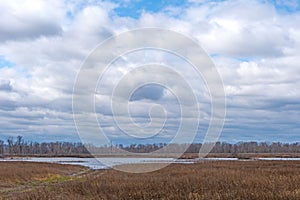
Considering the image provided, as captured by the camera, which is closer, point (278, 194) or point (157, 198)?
point (278, 194)

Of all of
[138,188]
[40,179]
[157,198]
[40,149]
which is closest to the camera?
[157,198]

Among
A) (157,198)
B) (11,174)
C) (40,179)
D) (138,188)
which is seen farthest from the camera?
(40,179)

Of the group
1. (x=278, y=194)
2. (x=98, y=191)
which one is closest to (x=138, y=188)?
(x=98, y=191)

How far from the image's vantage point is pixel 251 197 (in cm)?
1689

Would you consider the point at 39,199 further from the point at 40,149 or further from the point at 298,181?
the point at 40,149

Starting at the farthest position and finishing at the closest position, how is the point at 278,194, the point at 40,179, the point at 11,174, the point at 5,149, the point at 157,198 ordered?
the point at 5,149 < the point at 40,179 < the point at 11,174 < the point at 157,198 < the point at 278,194

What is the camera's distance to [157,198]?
1834cm

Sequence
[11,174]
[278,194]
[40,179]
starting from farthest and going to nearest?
[40,179] → [11,174] → [278,194]

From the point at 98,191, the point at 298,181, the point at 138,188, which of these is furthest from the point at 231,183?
the point at 98,191

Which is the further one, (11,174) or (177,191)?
(11,174)

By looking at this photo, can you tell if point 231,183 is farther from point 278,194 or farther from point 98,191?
point 98,191

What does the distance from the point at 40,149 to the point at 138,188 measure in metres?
185

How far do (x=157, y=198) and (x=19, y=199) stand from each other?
18.6 ft

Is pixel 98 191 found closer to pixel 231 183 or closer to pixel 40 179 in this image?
pixel 231 183
